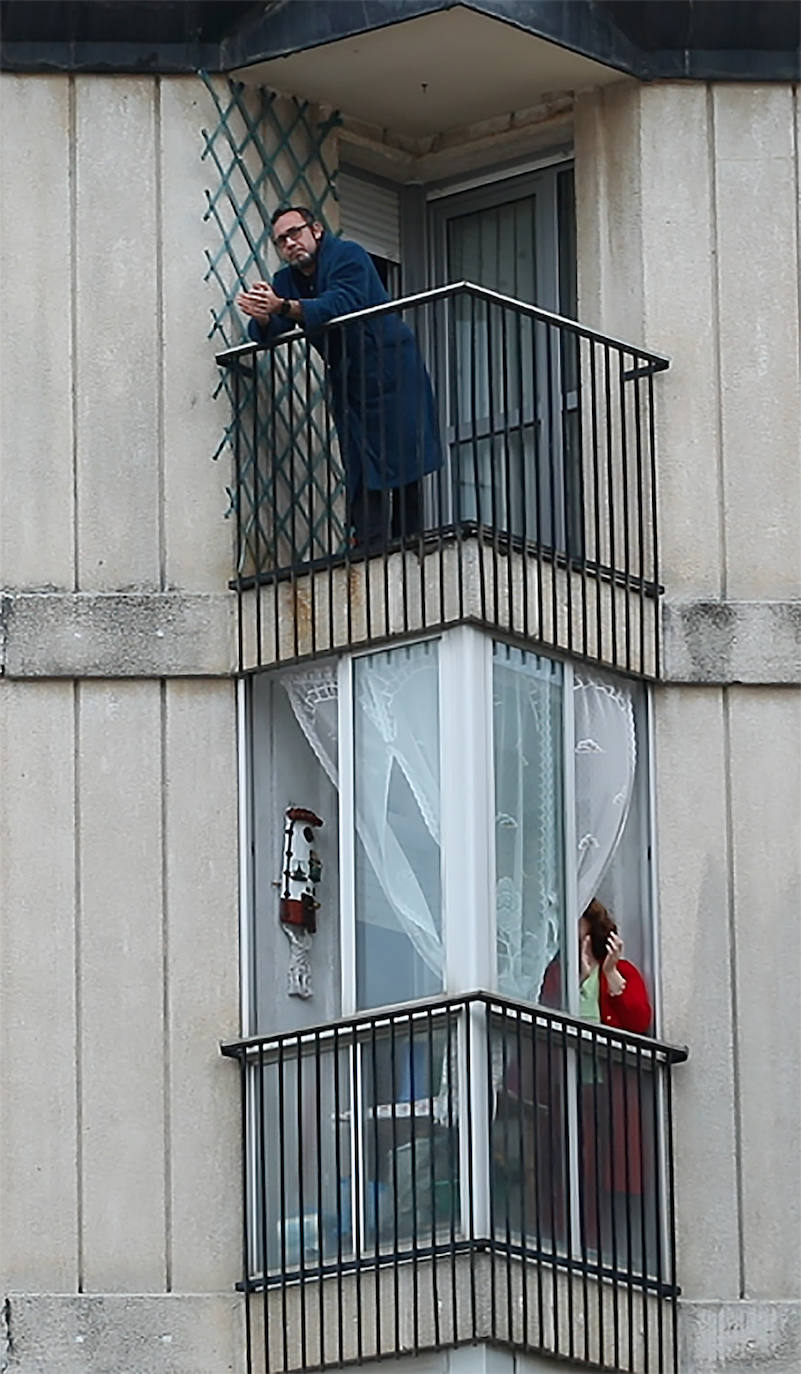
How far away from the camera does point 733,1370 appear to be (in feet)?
83.1

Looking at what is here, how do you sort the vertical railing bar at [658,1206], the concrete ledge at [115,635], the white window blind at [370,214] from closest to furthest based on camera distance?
the vertical railing bar at [658,1206], the concrete ledge at [115,635], the white window blind at [370,214]

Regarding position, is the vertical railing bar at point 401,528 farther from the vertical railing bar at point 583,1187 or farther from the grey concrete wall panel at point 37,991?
the vertical railing bar at point 583,1187

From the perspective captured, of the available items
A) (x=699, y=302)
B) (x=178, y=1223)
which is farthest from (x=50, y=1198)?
(x=699, y=302)

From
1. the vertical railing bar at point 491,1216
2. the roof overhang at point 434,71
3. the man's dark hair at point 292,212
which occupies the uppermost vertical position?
the roof overhang at point 434,71

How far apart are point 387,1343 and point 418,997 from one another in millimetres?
1803

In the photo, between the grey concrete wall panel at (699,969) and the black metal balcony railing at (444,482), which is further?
the black metal balcony railing at (444,482)

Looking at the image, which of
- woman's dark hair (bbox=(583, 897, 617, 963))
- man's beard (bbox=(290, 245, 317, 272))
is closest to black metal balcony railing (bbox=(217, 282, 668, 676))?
man's beard (bbox=(290, 245, 317, 272))

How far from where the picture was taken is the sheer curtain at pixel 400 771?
1000 inches

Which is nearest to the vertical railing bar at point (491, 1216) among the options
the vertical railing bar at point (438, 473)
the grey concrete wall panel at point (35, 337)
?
the vertical railing bar at point (438, 473)

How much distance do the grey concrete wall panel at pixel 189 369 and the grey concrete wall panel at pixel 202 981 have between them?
765 millimetres

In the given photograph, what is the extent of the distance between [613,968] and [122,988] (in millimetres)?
2567

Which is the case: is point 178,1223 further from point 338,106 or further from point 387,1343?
point 338,106

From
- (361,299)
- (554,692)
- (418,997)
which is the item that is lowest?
(418,997)

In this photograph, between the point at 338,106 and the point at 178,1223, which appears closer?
the point at 178,1223
